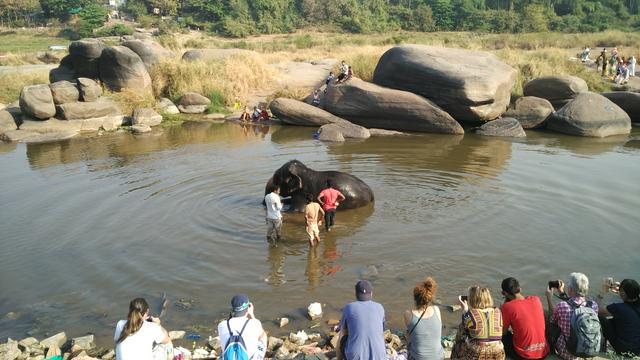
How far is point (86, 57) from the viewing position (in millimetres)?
30641

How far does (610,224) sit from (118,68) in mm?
24667

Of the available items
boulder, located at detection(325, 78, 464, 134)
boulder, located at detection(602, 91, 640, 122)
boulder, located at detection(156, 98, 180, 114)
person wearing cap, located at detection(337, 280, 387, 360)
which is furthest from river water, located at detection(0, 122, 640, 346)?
boulder, located at detection(156, 98, 180, 114)

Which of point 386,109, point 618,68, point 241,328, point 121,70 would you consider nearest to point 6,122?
point 121,70

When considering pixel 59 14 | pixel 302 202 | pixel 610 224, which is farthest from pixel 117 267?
pixel 59 14

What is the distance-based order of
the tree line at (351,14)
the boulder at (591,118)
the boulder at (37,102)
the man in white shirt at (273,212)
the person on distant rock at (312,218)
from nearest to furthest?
the man in white shirt at (273,212)
the person on distant rock at (312,218)
the boulder at (591,118)
the boulder at (37,102)
the tree line at (351,14)

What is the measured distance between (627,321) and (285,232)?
776 centimetres

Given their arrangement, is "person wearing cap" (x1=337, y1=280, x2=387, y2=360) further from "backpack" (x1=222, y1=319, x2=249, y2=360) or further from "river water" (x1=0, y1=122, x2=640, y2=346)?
"river water" (x1=0, y1=122, x2=640, y2=346)

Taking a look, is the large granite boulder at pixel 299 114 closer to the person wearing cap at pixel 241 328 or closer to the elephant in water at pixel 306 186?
the elephant in water at pixel 306 186

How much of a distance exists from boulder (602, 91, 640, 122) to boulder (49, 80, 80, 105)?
A: 24.6 metres

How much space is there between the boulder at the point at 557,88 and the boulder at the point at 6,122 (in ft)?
78.5

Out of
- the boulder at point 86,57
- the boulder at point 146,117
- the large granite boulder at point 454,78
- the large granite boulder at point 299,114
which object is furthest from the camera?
the boulder at point 86,57

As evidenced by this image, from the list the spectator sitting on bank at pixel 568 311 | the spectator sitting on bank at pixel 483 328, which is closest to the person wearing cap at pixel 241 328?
the spectator sitting on bank at pixel 483 328

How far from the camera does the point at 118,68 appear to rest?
98.4 ft

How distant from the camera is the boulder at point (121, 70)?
2986 cm
